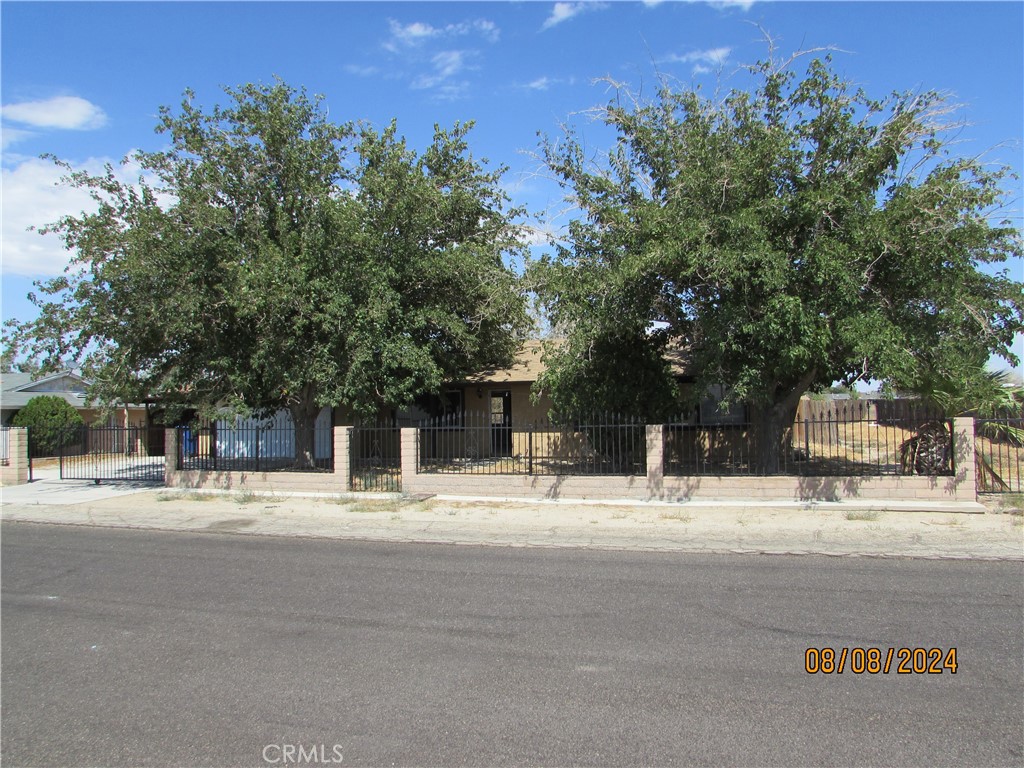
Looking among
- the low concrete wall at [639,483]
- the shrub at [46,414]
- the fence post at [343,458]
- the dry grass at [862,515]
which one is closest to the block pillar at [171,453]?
the low concrete wall at [639,483]

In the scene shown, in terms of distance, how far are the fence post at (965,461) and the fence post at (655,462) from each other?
16.5ft

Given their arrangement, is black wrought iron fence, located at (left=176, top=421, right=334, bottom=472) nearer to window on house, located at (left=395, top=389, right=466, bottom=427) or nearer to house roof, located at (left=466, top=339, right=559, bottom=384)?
window on house, located at (left=395, top=389, right=466, bottom=427)

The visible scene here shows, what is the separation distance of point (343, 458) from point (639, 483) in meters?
6.55

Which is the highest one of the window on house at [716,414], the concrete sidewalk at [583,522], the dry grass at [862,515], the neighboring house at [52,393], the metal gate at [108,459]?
the neighboring house at [52,393]

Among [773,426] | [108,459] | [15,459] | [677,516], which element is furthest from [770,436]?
[108,459]

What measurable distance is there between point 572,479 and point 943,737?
1032 cm

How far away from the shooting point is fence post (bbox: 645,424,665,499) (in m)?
13.4

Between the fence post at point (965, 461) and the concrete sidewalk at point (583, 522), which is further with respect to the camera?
the fence post at point (965, 461)

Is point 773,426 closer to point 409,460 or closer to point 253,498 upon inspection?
point 409,460

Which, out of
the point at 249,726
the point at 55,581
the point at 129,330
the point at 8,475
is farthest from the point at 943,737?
the point at 8,475

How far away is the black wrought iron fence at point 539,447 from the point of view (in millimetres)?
15648

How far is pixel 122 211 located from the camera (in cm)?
1652

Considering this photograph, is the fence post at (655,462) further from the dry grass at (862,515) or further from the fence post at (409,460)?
the fence post at (409,460)

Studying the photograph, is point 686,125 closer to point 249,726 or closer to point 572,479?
point 572,479
